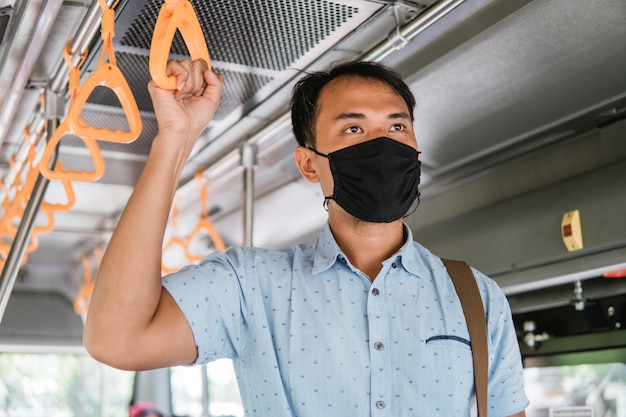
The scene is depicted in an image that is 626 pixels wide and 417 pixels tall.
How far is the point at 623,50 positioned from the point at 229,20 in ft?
4.88

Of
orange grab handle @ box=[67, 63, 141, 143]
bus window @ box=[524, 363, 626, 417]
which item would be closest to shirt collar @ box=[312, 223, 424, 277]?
orange grab handle @ box=[67, 63, 141, 143]

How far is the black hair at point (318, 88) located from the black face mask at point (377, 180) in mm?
229

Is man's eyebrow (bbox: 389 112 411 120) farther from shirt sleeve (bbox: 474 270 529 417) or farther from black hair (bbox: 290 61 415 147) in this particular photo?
shirt sleeve (bbox: 474 270 529 417)

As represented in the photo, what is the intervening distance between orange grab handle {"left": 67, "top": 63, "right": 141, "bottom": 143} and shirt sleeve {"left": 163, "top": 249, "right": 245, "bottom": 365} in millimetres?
631

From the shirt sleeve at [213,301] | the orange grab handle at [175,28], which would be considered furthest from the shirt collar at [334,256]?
the orange grab handle at [175,28]

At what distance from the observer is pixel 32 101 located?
4125mm

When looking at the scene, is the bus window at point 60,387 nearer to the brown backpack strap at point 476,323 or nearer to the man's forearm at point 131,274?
the brown backpack strap at point 476,323

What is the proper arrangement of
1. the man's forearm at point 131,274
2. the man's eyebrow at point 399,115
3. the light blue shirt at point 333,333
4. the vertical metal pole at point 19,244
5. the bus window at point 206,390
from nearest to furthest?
the man's forearm at point 131,274 < the light blue shirt at point 333,333 < the man's eyebrow at point 399,115 < the vertical metal pole at point 19,244 < the bus window at point 206,390

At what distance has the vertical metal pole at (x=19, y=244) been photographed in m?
3.45

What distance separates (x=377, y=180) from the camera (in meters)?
2.30

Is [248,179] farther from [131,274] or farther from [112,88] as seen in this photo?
[131,274]

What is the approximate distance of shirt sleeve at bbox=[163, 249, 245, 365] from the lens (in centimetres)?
198

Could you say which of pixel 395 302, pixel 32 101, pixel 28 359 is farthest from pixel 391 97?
pixel 28 359

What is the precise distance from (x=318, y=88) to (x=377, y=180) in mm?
425
